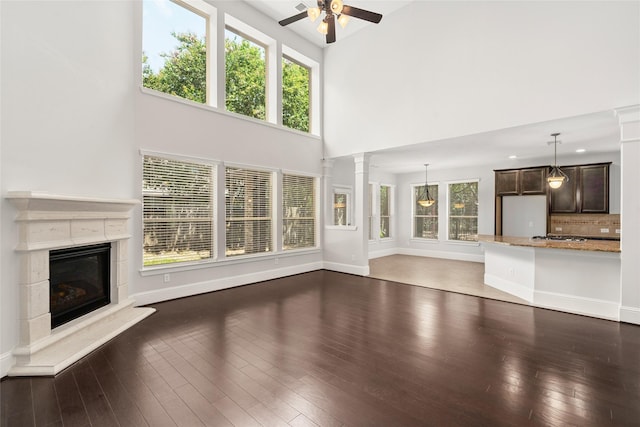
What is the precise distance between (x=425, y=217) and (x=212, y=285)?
23.6 ft

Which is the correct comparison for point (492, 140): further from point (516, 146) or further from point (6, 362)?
point (6, 362)

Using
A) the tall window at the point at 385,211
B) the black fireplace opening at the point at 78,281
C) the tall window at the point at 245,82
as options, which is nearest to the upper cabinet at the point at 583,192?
the tall window at the point at 385,211

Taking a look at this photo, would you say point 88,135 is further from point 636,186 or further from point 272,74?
point 636,186

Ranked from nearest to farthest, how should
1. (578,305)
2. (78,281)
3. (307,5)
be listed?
(78,281), (578,305), (307,5)

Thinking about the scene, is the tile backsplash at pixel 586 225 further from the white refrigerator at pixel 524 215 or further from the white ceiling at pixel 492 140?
the white ceiling at pixel 492 140

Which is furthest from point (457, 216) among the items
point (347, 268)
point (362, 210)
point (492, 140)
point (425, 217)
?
point (347, 268)

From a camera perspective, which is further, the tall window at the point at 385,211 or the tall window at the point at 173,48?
the tall window at the point at 385,211

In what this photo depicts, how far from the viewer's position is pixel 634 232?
146 inches

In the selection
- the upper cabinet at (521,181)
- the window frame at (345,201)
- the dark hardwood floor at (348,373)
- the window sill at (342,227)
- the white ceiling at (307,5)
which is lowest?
the dark hardwood floor at (348,373)

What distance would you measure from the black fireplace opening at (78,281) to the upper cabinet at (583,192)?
8.99 m

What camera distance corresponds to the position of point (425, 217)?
9828mm

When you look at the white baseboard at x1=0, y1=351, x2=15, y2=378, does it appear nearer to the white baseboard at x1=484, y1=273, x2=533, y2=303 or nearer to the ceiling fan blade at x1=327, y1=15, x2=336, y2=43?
the ceiling fan blade at x1=327, y1=15, x2=336, y2=43

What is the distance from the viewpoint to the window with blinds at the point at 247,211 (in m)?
5.47

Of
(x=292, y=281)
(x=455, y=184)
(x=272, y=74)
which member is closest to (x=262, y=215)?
(x=292, y=281)
